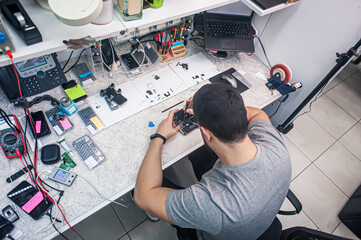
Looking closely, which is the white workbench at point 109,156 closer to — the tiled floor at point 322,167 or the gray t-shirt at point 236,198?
the gray t-shirt at point 236,198

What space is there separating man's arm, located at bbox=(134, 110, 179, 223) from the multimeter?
1.89 feet

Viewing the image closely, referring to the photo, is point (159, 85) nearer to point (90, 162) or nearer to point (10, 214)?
point (90, 162)

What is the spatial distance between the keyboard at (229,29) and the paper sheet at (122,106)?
71cm

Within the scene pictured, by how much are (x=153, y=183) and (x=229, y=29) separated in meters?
1.27

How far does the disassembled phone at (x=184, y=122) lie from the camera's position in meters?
1.27

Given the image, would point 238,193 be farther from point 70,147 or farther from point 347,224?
point 347,224

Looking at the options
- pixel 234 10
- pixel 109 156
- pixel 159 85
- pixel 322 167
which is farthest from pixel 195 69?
pixel 322 167

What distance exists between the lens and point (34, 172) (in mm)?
1010

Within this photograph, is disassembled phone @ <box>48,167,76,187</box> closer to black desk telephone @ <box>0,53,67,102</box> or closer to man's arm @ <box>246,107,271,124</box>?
black desk telephone @ <box>0,53,67,102</box>

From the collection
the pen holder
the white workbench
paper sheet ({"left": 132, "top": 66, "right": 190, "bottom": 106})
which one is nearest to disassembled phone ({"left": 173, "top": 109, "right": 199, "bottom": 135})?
the white workbench

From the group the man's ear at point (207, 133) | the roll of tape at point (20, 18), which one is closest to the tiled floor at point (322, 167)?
the man's ear at point (207, 133)

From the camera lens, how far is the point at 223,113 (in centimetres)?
83

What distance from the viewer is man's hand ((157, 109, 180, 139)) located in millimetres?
1155

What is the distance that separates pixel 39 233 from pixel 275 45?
1854mm
